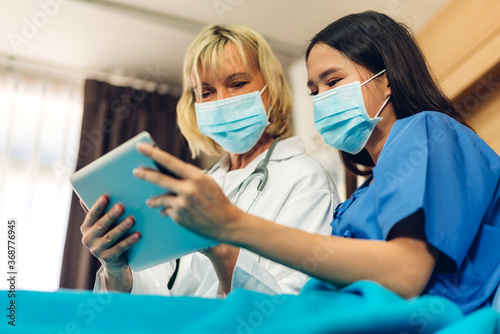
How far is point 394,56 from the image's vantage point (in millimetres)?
1271

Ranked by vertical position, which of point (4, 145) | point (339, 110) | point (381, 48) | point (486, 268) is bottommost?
point (486, 268)

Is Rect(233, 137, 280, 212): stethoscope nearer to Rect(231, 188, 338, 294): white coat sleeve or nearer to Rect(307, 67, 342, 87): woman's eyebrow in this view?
Rect(231, 188, 338, 294): white coat sleeve

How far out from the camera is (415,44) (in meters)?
1.34

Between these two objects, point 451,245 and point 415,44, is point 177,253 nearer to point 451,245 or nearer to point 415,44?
point 451,245

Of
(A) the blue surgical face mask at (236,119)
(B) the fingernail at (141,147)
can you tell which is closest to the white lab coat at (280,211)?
(A) the blue surgical face mask at (236,119)

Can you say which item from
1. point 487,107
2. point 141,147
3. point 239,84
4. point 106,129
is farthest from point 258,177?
point 106,129

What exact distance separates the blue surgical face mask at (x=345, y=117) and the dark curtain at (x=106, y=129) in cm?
211

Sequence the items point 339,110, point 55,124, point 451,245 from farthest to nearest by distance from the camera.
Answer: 1. point 55,124
2. point 339,110
3. point 451,245

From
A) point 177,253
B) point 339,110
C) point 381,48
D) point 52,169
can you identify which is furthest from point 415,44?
point 52,169

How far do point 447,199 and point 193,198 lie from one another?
0.45 metres

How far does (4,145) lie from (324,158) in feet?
6.43

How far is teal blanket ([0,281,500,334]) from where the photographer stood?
618mm

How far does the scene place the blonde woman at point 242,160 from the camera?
1289mm

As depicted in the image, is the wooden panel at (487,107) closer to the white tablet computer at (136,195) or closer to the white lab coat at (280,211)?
the white lab coat at (280,211)
